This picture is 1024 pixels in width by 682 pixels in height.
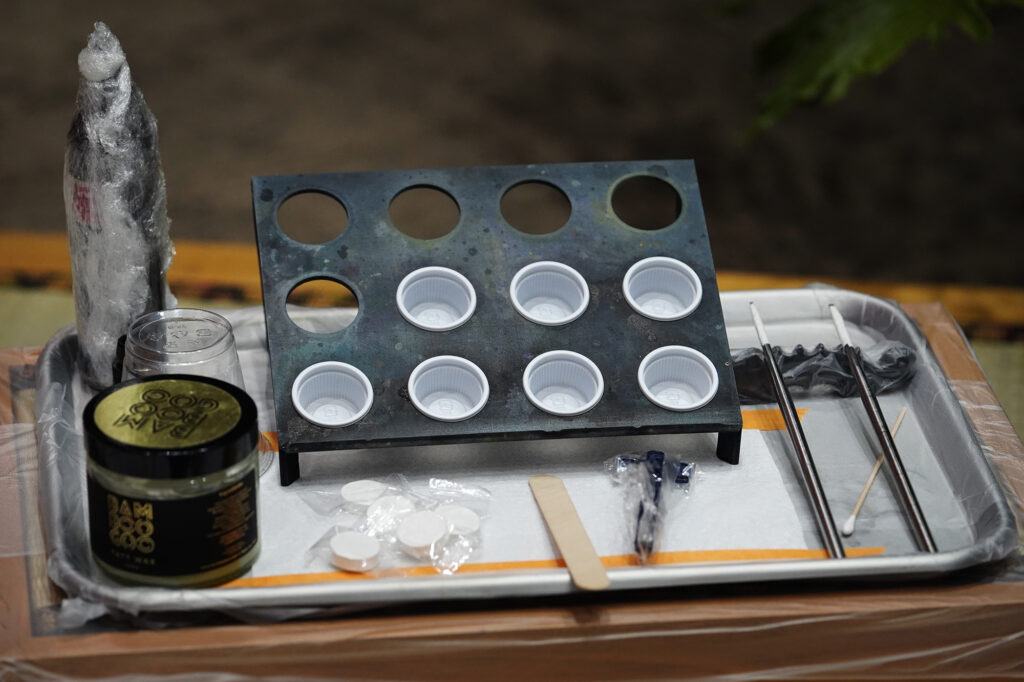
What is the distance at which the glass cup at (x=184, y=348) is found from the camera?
0.85 meters

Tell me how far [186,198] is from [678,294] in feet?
4.40

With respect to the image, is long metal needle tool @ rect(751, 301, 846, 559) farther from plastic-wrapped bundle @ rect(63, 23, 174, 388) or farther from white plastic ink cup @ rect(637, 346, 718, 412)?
plastic-wrapped bundle @ rect(63, 23, 174, 388)

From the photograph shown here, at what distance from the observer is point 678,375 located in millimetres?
945

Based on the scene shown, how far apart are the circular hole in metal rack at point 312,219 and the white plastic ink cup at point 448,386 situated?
3.59 feet

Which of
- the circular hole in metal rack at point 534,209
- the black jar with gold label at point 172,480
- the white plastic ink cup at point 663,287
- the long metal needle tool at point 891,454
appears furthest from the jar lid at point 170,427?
the circular hole in metal rack at point 534,209

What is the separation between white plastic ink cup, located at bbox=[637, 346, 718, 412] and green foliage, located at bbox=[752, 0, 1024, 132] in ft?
0.71

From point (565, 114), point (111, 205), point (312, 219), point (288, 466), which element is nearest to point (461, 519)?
point (288, 466)

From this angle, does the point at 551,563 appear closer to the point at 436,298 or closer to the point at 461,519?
the point at 461,519

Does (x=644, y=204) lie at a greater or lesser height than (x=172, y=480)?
greater

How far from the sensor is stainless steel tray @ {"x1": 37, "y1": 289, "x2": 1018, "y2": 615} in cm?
75

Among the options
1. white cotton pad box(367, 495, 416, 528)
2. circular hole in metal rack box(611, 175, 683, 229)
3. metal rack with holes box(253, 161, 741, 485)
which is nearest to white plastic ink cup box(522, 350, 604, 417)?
metal rack with holes box(253, 161, 741, 485)

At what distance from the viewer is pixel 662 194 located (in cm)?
223

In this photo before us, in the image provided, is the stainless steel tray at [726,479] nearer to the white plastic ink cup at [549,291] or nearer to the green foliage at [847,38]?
the white plastic ink cup at [549,291]

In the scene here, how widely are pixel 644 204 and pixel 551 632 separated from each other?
1.51 meters
